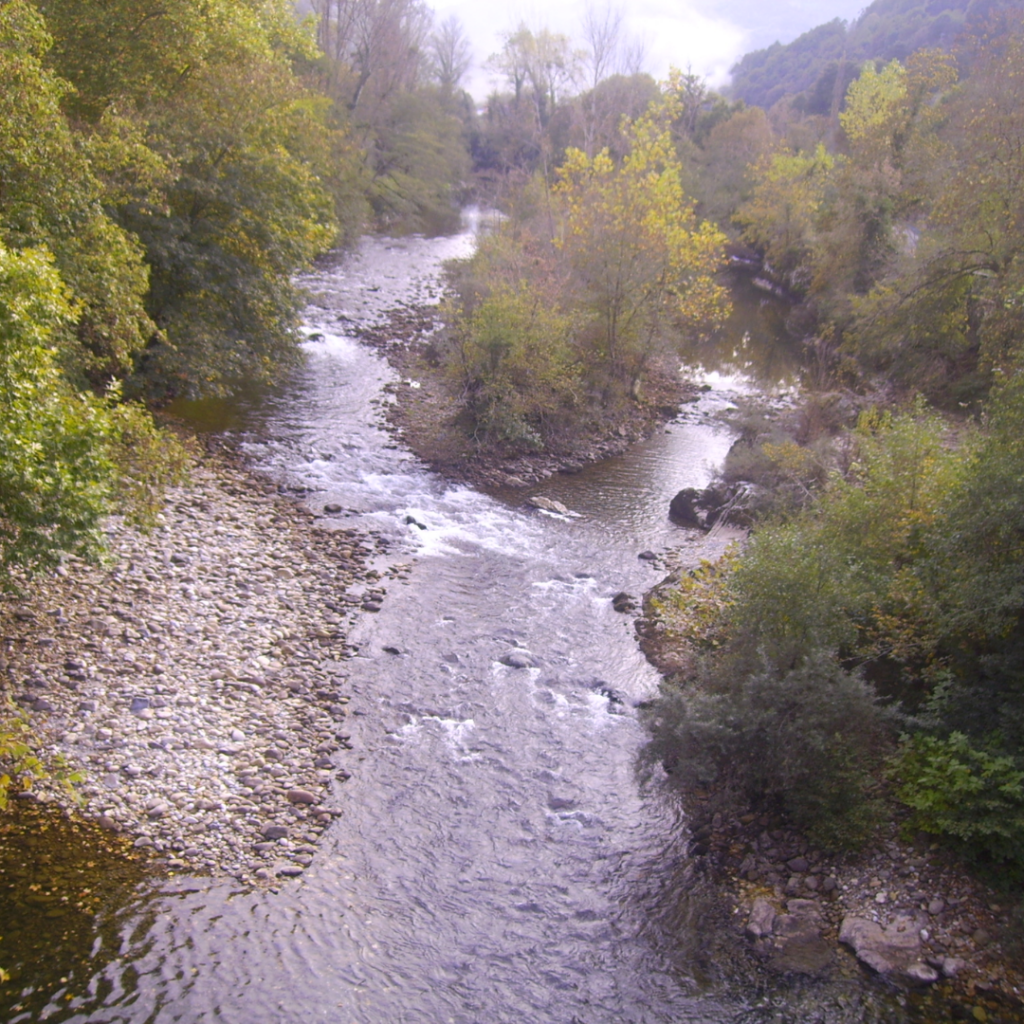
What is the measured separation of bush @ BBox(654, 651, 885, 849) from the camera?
8.83m

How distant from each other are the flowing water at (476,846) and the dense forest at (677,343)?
1.58m

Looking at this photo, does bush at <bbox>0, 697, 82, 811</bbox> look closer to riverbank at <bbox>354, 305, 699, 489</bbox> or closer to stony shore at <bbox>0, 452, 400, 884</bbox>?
stony shore at <bbox>0, 452, 400, 884</bbox>

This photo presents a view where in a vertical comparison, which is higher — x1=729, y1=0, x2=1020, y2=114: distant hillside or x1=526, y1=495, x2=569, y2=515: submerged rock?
x1=729, y1=0, x2=1020, y2=114: distant hillside

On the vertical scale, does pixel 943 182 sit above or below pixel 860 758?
above

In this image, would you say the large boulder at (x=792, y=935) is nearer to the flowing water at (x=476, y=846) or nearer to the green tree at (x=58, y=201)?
the flowing water at (x=476, y=846)

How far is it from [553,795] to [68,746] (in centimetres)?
609

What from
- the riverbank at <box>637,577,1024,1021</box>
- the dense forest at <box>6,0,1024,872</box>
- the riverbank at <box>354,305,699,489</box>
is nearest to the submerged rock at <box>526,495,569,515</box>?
the riverbank at <box>354,305,699,489</box>

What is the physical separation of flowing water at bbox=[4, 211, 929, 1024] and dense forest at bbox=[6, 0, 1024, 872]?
5.18ft

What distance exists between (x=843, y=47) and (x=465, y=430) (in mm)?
115498

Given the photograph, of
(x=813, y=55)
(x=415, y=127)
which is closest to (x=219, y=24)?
(x=415, y=127)

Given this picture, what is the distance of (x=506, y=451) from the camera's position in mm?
21938

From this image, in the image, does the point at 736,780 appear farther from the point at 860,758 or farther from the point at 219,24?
the point at 219,24

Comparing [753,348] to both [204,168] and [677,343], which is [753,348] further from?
[204,168]

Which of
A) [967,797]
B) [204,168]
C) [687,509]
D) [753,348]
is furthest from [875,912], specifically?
[753,348]
